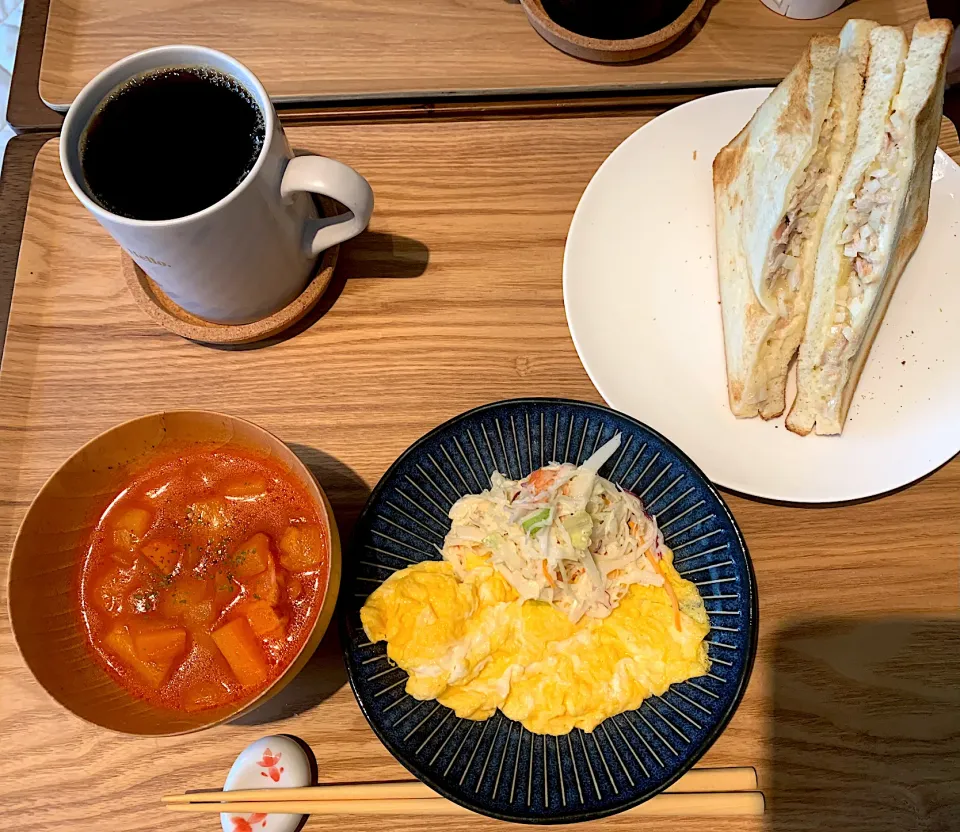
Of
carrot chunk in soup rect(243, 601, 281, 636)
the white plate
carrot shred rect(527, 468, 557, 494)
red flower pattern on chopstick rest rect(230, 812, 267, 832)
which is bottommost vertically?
red flower pattern on chopstick rest rect(230, 812, 267, 832)

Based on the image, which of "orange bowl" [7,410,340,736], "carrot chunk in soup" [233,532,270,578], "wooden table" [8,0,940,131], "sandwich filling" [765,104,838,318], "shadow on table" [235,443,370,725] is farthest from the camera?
"wooden table" [8,0,940,131]

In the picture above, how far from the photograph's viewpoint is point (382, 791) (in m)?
A: 1.11

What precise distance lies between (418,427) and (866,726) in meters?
0.87

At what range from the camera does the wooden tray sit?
157 cm

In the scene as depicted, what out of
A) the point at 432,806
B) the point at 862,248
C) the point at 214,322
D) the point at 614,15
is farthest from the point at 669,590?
the point at 614,15

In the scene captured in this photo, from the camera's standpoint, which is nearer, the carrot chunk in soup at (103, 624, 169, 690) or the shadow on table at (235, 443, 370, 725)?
the carrot chunk in soup at (103, 624, 169, 690)

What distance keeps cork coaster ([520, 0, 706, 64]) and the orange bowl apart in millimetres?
1050

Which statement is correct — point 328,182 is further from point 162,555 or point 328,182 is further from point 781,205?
point 781,205

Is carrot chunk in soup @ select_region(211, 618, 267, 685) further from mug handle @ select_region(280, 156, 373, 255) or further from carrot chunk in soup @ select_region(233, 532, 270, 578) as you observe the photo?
mug handle @ select_region(280, 156, 373, 255)

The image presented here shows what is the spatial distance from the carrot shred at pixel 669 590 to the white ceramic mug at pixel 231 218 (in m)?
0.71

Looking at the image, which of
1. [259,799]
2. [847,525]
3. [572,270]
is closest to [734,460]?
[847,525]

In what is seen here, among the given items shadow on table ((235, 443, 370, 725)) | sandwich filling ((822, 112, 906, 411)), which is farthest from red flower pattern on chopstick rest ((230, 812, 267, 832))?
sandwich filling ((822, 112, 906, 411))

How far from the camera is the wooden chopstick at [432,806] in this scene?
109 cm

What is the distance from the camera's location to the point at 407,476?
1.17m
